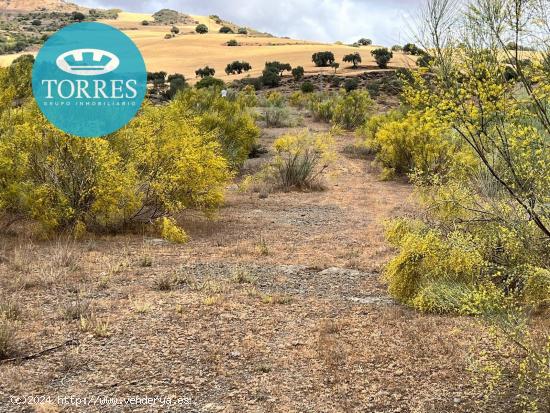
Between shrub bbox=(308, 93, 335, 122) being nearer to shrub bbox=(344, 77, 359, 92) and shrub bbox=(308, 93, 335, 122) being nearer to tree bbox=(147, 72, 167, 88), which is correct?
shrub bbox=(344, 77, 359, 92)

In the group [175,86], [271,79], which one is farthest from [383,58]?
[175,86]

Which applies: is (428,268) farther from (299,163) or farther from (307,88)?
(307,88)

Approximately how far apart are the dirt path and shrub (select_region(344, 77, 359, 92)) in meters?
36.1

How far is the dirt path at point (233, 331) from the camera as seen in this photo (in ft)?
15.6

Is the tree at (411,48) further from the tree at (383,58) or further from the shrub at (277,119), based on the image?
the tree at (383,58)

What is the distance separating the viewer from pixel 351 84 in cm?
4528

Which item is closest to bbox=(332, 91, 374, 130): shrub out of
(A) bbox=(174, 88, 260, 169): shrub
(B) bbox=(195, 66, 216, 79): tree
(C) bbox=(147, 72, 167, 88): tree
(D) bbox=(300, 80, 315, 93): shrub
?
(A) bbox=(174, 88, 260, 169): shrub

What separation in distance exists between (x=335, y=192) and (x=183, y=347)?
1128cm

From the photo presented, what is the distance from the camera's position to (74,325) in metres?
6.10

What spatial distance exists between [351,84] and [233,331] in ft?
136

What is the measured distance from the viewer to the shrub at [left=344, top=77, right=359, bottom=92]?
146 feet

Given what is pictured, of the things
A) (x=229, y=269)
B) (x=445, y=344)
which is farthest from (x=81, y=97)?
(x=445, y=344)

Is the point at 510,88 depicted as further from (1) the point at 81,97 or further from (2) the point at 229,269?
(1) the point at 81,97

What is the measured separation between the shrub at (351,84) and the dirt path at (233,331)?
36.1 metres
